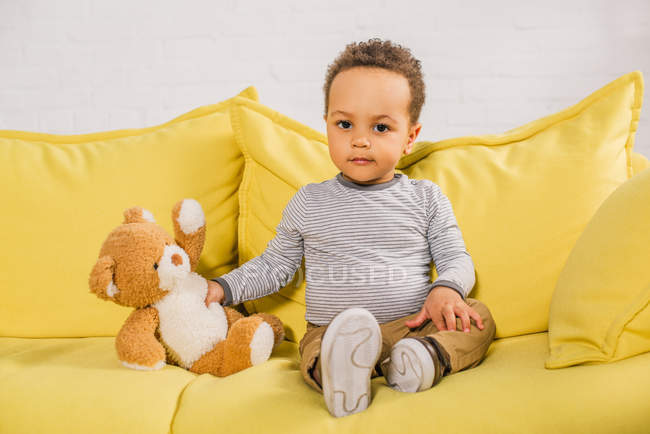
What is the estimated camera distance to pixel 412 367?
2.35 feet

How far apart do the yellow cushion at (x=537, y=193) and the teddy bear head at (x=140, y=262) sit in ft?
1.84

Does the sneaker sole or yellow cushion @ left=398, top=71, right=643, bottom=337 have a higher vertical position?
yellow cushion @ left=398, top=71, right=643, bottom=337

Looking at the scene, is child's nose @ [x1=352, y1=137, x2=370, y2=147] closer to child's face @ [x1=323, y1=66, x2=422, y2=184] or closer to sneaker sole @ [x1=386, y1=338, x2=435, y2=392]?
child's face @ [x1=323, y1=66, x2=422, y2=184]

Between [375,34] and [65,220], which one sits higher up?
[375,34]

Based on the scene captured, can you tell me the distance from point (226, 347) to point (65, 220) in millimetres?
499

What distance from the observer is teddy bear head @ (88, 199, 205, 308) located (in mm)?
842

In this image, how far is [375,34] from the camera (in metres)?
1.62

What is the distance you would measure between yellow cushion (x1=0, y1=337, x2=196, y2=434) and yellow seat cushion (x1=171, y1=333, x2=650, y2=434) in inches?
1.6

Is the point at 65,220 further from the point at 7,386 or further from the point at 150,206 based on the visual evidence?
the point at 7,386

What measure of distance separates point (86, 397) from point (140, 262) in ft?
0.73

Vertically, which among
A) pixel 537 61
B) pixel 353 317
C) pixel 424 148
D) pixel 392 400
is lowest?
pixel 392 400

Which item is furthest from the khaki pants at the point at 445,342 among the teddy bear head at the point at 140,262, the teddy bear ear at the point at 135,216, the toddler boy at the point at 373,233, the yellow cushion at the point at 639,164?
the yellow cushion at the point at 639,164

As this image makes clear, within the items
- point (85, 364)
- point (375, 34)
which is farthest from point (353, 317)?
point (375, 34)

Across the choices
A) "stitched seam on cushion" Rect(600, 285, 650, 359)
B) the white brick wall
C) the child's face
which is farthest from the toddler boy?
the white brick wall
